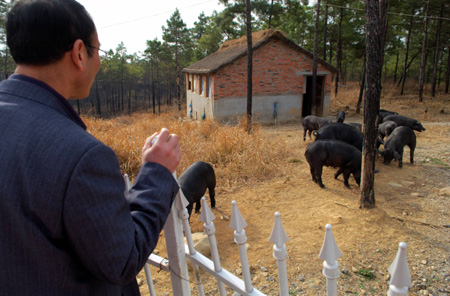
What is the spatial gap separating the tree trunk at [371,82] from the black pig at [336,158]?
1407 mm

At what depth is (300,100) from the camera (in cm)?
1773

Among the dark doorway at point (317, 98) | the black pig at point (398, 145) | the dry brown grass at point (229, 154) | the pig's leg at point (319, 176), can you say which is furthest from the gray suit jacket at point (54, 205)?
the dark doorway at point (317, 98)

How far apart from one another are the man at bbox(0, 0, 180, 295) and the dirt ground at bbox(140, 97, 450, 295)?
8.99 feet

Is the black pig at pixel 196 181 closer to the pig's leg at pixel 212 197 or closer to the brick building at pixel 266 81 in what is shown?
the pig's leg at pixel 212 197

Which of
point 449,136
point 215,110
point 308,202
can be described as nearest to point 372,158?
point 308,202

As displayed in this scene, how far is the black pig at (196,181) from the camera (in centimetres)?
483

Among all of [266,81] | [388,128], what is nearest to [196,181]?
[388,128]

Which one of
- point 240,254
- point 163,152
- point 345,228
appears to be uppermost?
point 163,152

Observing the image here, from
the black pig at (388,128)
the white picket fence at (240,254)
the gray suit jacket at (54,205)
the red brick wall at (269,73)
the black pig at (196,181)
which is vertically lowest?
the black pig at (196,181)

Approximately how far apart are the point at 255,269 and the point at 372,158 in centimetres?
252

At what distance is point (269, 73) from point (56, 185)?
1669cm

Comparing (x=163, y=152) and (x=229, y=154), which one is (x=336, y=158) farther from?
(x=163, y=152)

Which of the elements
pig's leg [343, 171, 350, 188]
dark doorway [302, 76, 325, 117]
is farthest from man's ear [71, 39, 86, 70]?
dark doorway [302, 76, 325, 117]

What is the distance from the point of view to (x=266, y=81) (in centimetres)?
1688
